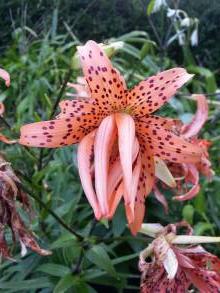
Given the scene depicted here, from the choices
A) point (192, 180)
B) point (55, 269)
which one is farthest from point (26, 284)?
point (192, 180)

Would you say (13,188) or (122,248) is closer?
(13,188)

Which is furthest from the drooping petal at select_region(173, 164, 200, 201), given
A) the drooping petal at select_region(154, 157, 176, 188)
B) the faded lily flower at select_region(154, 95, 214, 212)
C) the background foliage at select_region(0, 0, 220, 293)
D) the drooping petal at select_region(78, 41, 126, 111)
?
the drooping petal at select_region(78, 41, 126, 111)

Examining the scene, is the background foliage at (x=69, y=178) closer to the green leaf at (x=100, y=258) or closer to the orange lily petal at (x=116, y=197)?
the green leaf at (x=100, y=258)

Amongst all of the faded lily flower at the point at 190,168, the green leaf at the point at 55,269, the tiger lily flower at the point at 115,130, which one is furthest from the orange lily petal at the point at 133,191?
the green leaf at the point at 55,269

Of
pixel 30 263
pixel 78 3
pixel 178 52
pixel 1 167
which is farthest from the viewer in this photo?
pixel 178 52

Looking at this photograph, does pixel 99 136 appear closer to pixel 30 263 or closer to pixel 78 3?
pixel 30 263

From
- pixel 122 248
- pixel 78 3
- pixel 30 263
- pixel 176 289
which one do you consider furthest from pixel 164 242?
pixel 78 3
